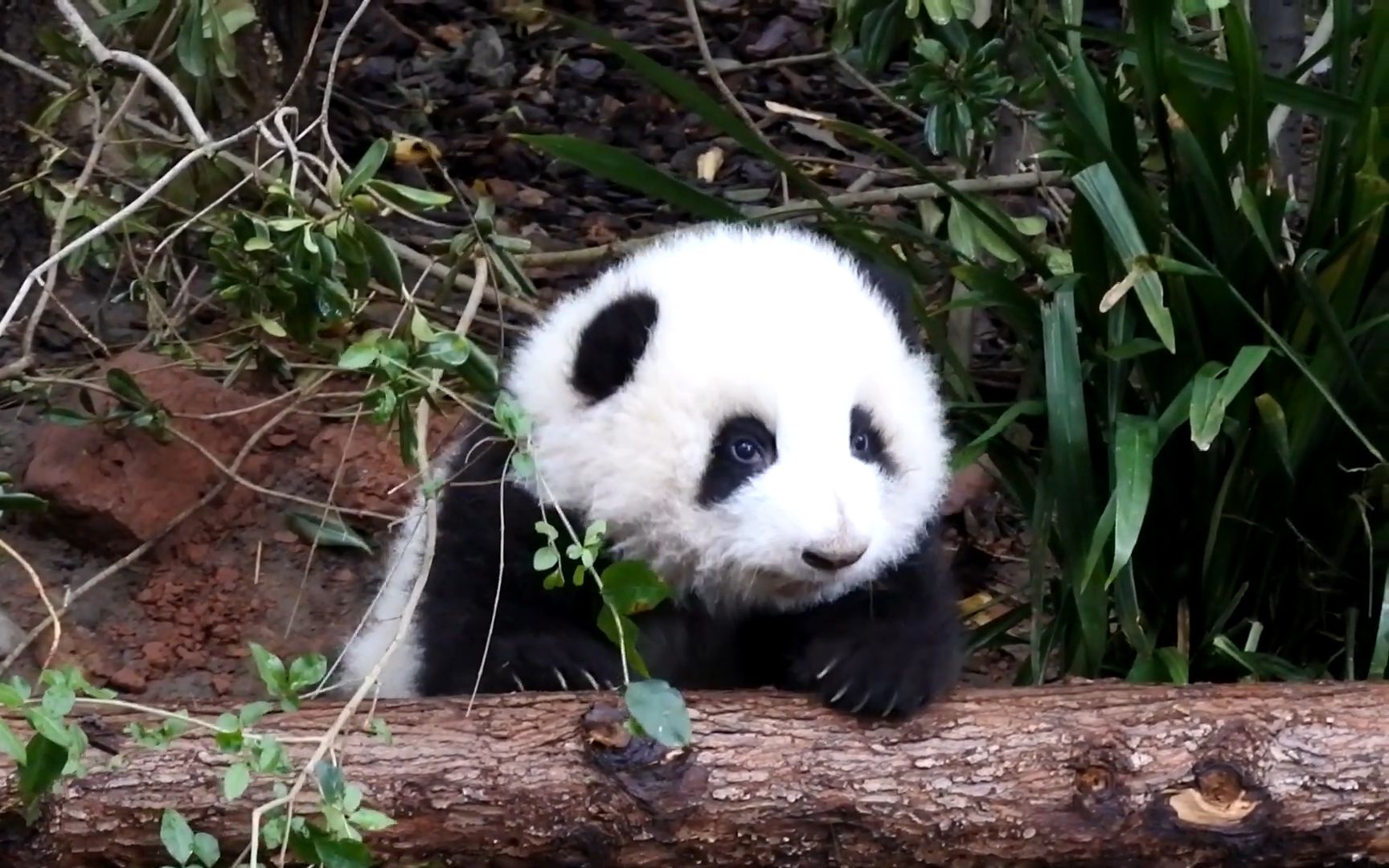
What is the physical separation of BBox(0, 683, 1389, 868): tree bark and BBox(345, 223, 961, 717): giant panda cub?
158mm

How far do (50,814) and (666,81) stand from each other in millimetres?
2627

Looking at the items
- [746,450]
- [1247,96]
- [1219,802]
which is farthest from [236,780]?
[1247,96]

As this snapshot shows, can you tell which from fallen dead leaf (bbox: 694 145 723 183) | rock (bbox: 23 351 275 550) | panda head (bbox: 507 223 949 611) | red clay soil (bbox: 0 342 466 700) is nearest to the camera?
panda head (bbox: 507 223 949 611)

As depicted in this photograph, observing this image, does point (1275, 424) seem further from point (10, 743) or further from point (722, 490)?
point (10, 743)

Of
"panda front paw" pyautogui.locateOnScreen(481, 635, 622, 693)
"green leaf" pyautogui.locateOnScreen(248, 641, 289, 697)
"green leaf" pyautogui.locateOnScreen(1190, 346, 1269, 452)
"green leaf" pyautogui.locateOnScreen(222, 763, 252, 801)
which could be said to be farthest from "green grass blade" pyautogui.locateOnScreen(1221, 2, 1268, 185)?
"green leaf" pyautogui.locateOnScreen(222, 763, 252, 801)

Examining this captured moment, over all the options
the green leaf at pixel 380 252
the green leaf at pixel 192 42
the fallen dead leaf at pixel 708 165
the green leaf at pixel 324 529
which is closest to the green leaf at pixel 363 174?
the green leaf at pixel 380 252

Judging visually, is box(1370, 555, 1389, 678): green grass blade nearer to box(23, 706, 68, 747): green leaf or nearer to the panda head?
the panda head

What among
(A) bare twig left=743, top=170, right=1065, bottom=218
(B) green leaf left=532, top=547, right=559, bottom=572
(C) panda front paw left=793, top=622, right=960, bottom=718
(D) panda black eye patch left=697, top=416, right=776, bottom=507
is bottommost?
(C) panda front paw left=793, top=622, right=960, bottom=718

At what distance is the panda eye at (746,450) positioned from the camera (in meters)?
2.97

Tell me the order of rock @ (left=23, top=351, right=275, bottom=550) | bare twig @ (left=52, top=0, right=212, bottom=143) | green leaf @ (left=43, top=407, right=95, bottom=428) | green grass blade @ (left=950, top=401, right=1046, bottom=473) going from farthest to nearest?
1. rock @ (left=23, top=351, right=275, bottom=550)
2. green leaf @ (left=43, top=407, right=95, bottom=428)
3. green grass blade @ (left=950, top=401, right=1046, bottom=473)
4. bare twig @ (left=52, top=0, right=212, bottom=143)

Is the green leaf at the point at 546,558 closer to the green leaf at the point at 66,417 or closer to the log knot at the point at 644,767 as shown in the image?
the log knot at the point at 644,767

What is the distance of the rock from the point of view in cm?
472

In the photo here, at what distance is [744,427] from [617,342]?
0.31 meters

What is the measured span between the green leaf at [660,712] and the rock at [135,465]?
2.55 m
